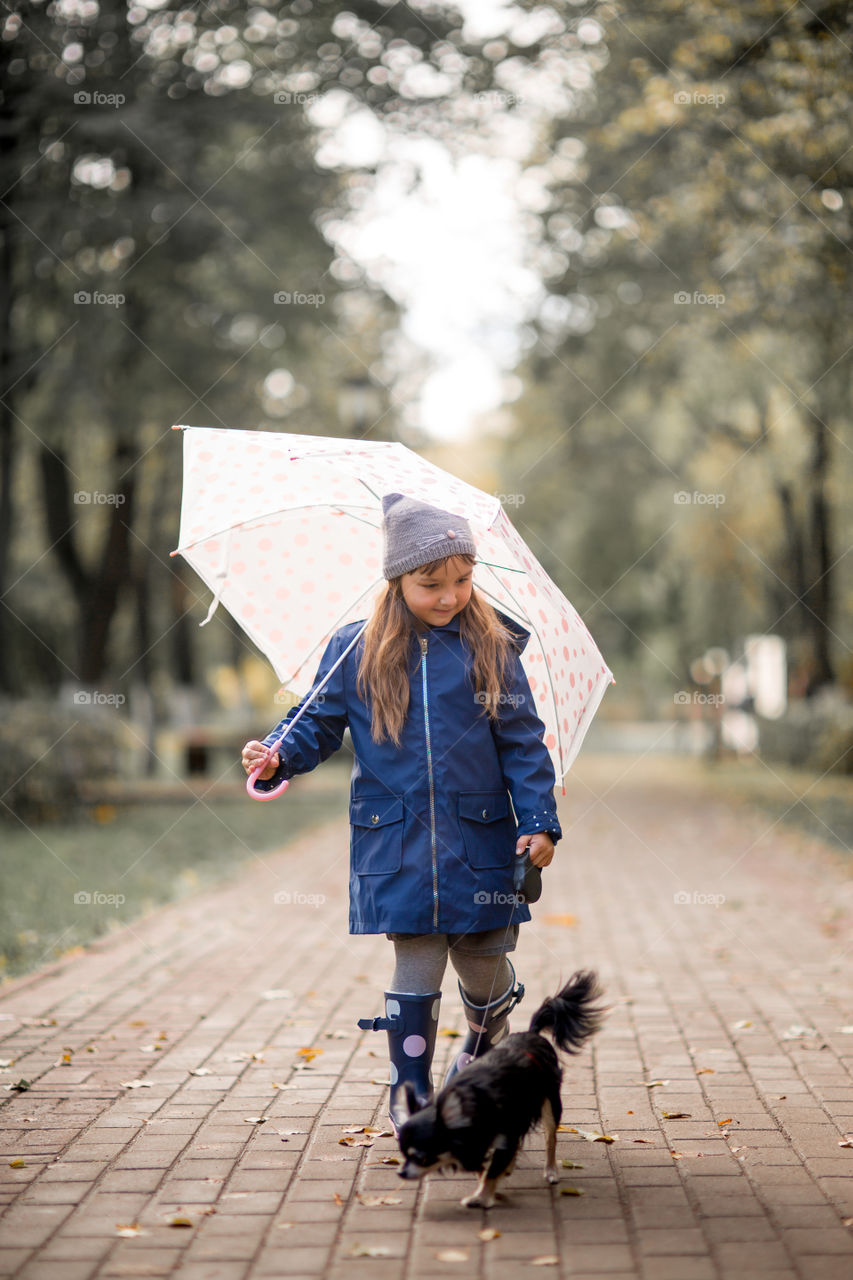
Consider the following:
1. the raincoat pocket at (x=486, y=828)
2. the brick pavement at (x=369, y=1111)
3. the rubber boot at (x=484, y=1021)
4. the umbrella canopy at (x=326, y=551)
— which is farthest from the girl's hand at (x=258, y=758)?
the brick pavement at (x=369, y=1111)

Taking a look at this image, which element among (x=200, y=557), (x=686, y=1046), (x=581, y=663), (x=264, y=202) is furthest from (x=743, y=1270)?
(x=264, y=202)

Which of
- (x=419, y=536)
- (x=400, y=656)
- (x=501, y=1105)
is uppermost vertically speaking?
(x=419, y=536)

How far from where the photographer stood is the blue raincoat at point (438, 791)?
3699 millimetres

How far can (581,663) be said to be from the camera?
4191 millimetres

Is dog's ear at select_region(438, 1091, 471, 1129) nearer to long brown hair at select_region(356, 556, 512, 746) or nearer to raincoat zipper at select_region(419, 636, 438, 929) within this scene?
raincoat zipper at select_region(419, 636, 438, 929)

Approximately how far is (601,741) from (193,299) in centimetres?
2731

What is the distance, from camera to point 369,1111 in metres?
4.36

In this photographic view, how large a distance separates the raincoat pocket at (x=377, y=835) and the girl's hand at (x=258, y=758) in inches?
10.3

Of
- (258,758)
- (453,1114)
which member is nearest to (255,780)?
(258,758)

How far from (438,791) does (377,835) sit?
0.22m

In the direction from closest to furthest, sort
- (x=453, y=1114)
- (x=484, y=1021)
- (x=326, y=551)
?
(x=453, y=1114) < (x=484, y=1021) < (x=326, y=551)

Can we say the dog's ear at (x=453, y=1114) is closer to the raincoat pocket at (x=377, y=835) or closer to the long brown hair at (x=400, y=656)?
the raincoat pocket at (x=377, y=835)

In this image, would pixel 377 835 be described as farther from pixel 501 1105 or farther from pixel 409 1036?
pixel 501 1105

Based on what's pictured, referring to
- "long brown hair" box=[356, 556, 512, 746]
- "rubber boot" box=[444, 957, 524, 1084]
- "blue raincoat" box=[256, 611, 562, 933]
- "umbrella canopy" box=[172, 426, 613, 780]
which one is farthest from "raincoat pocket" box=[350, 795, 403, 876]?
"umbrella canopy" box=[172, 426, 613, 780]
